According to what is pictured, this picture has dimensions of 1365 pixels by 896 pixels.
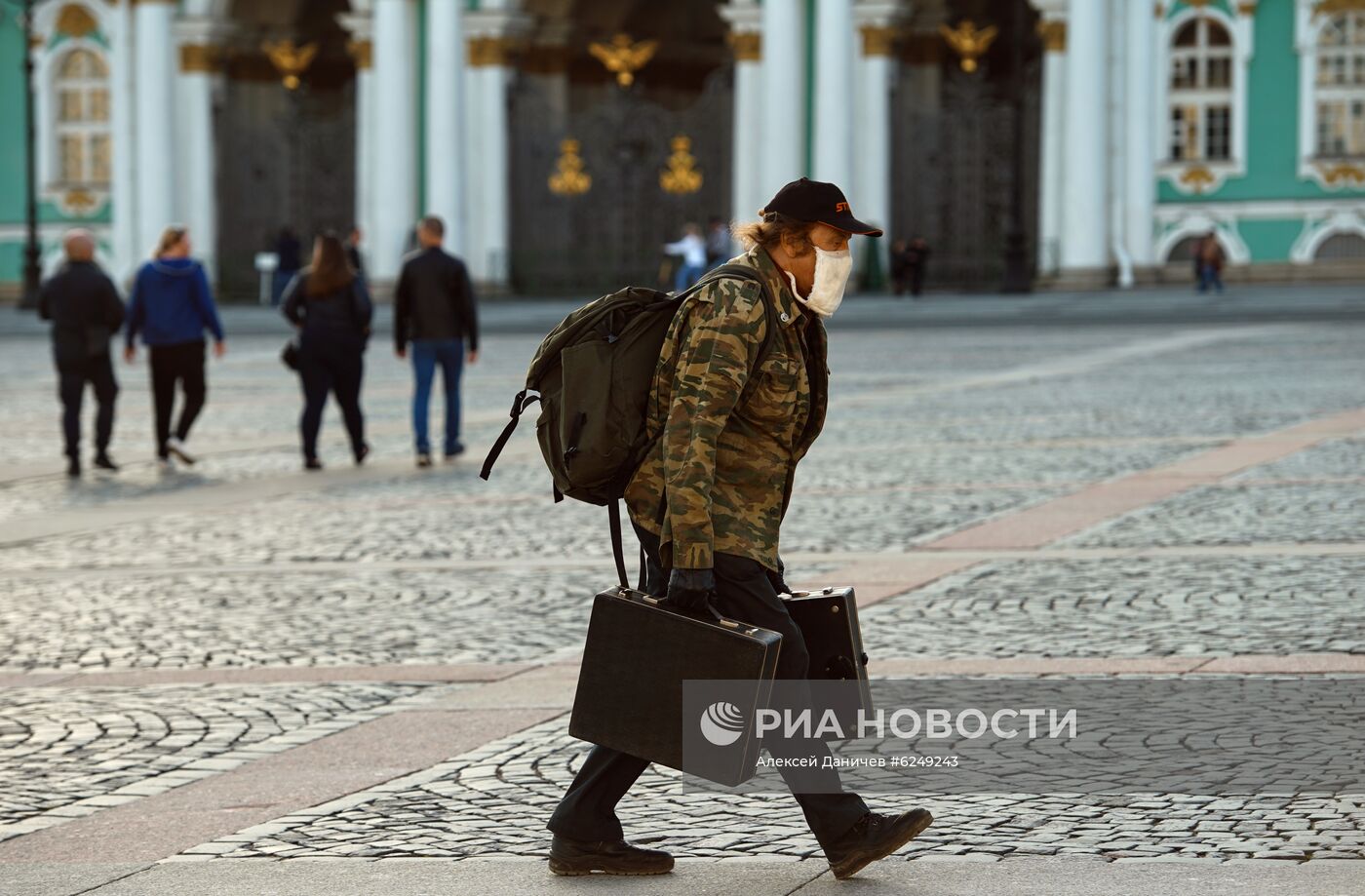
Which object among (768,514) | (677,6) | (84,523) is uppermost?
(677,6)

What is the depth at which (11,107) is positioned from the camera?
1724 inches

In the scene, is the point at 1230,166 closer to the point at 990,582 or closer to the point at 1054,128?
the point at 1054,128

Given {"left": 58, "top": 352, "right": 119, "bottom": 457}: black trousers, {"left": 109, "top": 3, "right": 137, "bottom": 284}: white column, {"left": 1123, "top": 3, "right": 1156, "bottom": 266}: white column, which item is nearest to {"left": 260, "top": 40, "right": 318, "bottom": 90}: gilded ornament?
{"left": 109, "top": 3, "right": 137, "bottom": 284}: white column

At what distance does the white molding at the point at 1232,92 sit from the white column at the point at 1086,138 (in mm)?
990

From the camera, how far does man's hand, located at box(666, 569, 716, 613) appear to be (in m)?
4.71

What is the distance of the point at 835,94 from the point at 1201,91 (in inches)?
223

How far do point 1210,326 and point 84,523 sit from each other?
18.3 m

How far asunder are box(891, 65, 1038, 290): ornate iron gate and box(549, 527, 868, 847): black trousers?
3383 cm

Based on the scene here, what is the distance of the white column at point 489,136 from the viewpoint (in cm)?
4012

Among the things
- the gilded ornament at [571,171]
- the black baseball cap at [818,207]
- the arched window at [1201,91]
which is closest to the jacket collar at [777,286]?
the black baseball cap at [818,207]

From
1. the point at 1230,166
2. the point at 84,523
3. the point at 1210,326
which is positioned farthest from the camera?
the point at 1230,166

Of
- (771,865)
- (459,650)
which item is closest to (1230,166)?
(459,650)

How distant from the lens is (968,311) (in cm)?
3145

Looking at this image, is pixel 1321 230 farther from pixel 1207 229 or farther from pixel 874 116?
pixel 874 116
